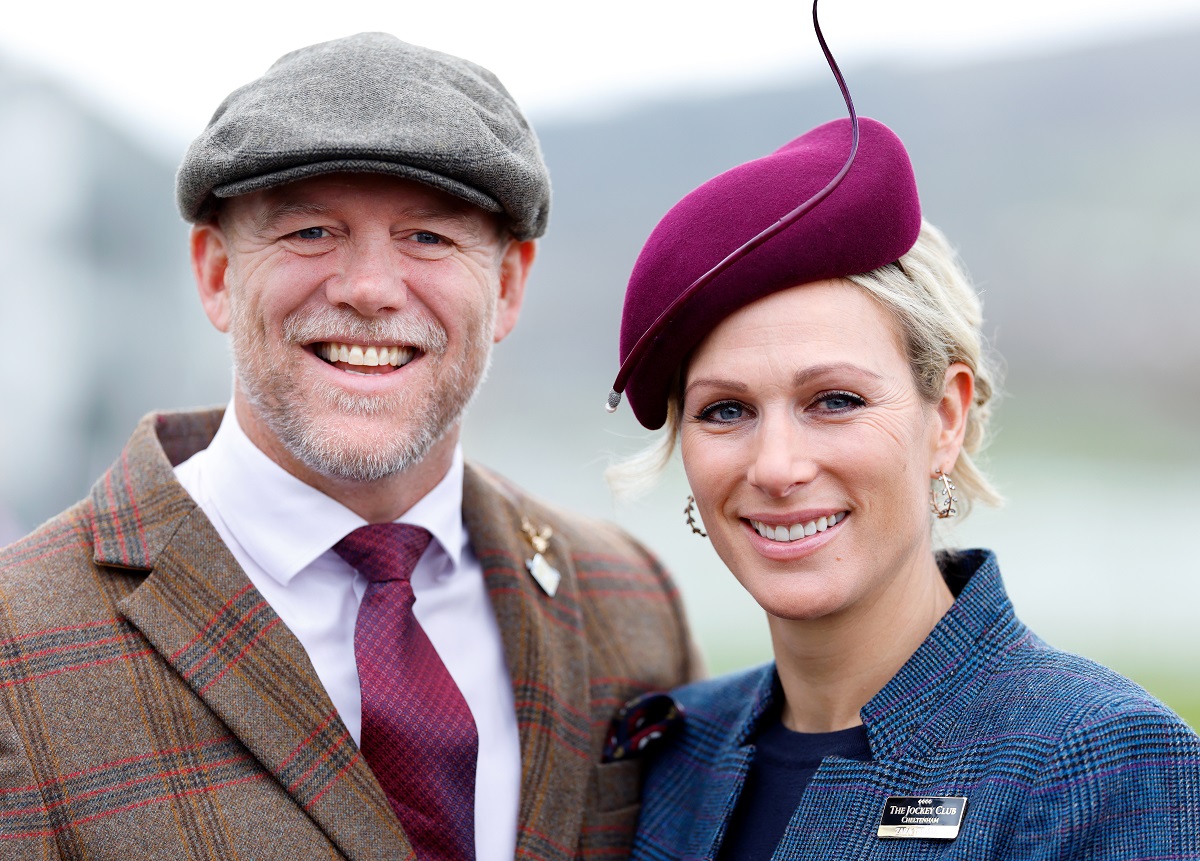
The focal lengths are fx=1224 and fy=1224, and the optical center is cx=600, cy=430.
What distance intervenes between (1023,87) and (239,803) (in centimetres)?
1503

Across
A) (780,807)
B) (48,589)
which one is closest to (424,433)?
(48,589)

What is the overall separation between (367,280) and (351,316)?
0.28 ft

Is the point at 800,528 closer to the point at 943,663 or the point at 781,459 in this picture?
the point at 781,459

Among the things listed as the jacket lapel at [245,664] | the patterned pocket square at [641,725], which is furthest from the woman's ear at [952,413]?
the jacket lapel at [245,664]

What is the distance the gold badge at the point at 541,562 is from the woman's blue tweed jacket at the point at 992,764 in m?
0.53

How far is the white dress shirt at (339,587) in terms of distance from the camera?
2.36m

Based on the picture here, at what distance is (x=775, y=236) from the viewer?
6.55ft

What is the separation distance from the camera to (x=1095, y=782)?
177 cm

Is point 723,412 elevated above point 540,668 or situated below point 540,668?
above

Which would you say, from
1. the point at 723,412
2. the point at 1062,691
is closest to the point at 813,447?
the point at 723,412

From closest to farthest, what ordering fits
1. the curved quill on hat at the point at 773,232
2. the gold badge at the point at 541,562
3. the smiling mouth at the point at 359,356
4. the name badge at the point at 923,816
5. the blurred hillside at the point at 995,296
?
the name badge at the point at 923,816
the curved quill on hat at the point at 773,232
the smiling mouth at the point at 359,356
the gold badge at the point at 541,562
the blurred hillside at the point at 995,296

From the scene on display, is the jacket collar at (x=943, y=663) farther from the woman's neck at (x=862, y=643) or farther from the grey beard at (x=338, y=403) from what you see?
the grey beard at (x=338, y=403)

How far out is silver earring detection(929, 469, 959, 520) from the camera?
7.25 feet

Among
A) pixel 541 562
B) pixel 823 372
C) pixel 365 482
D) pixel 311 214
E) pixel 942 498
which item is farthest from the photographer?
pixel 541 562
